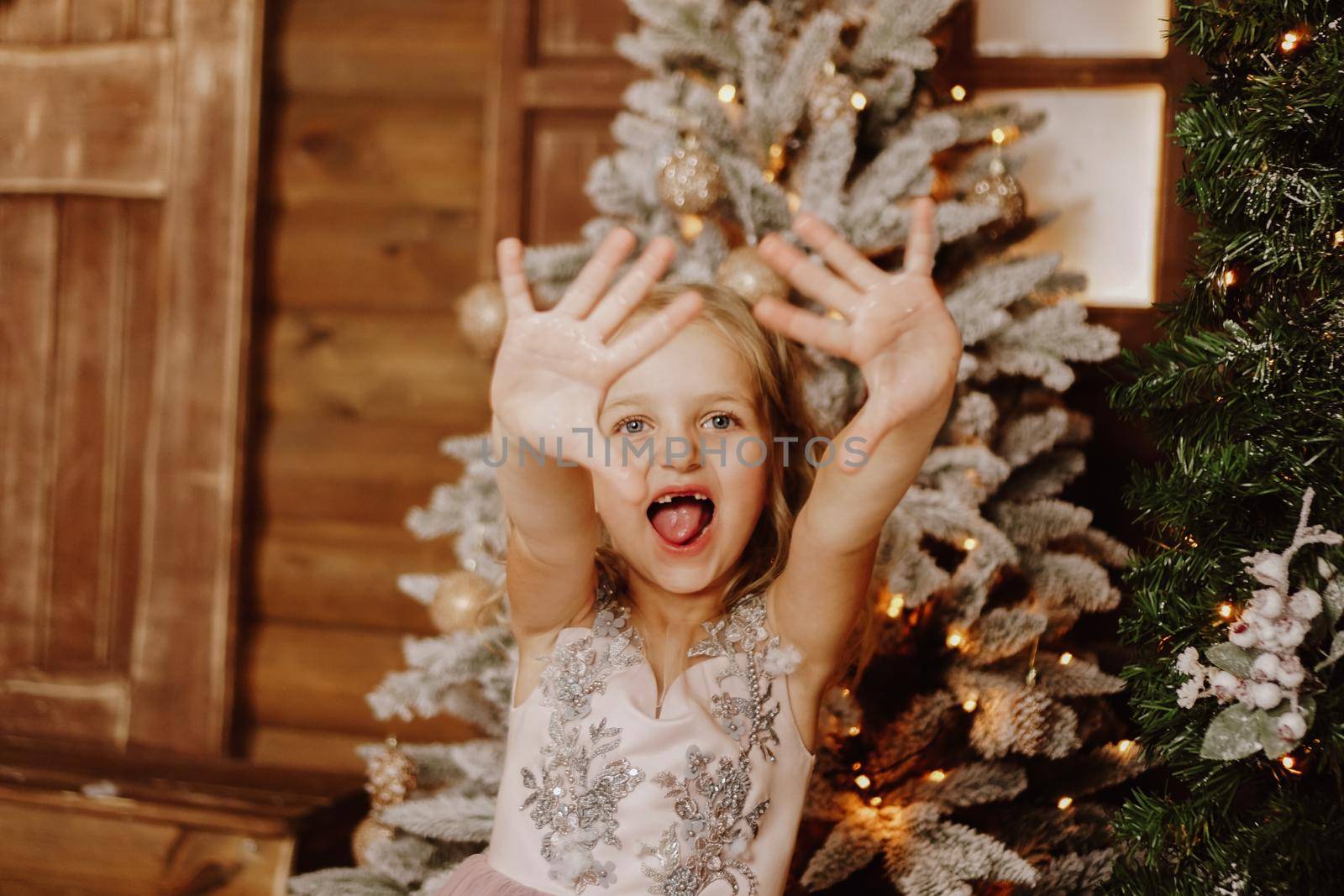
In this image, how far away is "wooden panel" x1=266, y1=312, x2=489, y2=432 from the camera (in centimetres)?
203

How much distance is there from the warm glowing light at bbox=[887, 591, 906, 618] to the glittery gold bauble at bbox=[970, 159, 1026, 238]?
21.4 inches

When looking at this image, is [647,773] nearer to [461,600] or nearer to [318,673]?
[461,600]

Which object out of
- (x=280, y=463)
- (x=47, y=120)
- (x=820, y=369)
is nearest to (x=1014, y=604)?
(x=820, y=369)

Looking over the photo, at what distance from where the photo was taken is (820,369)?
1.42 metres

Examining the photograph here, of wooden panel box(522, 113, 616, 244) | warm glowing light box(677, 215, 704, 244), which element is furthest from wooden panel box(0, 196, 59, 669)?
warm glowing light box(677, 215, 704, 244)

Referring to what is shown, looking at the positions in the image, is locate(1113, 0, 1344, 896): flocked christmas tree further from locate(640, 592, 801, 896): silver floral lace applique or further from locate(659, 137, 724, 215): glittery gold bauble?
locate(659, 137, 724, 215): glittery gold bauble

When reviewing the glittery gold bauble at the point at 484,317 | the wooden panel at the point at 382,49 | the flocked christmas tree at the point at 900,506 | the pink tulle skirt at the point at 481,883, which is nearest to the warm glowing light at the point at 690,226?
the flocked christmas tree at the point at 900,506

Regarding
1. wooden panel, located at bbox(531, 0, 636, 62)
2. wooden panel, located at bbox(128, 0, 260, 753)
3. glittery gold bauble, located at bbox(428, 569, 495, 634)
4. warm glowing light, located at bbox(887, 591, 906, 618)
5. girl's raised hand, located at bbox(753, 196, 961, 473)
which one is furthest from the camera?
wooden panel, located at bbox(128, 0, 260, 753)

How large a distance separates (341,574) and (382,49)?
1004 millimetres

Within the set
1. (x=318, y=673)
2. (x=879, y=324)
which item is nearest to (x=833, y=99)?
(x=879, y=324)

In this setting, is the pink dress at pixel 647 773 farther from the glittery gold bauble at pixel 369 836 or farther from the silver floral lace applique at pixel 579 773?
the glittery gold bauble at pixel 369 836

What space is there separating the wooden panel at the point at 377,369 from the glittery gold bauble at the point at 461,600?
60cm

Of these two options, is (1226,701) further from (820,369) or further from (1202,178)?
(820,369)

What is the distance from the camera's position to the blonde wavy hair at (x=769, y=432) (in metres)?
1.16
